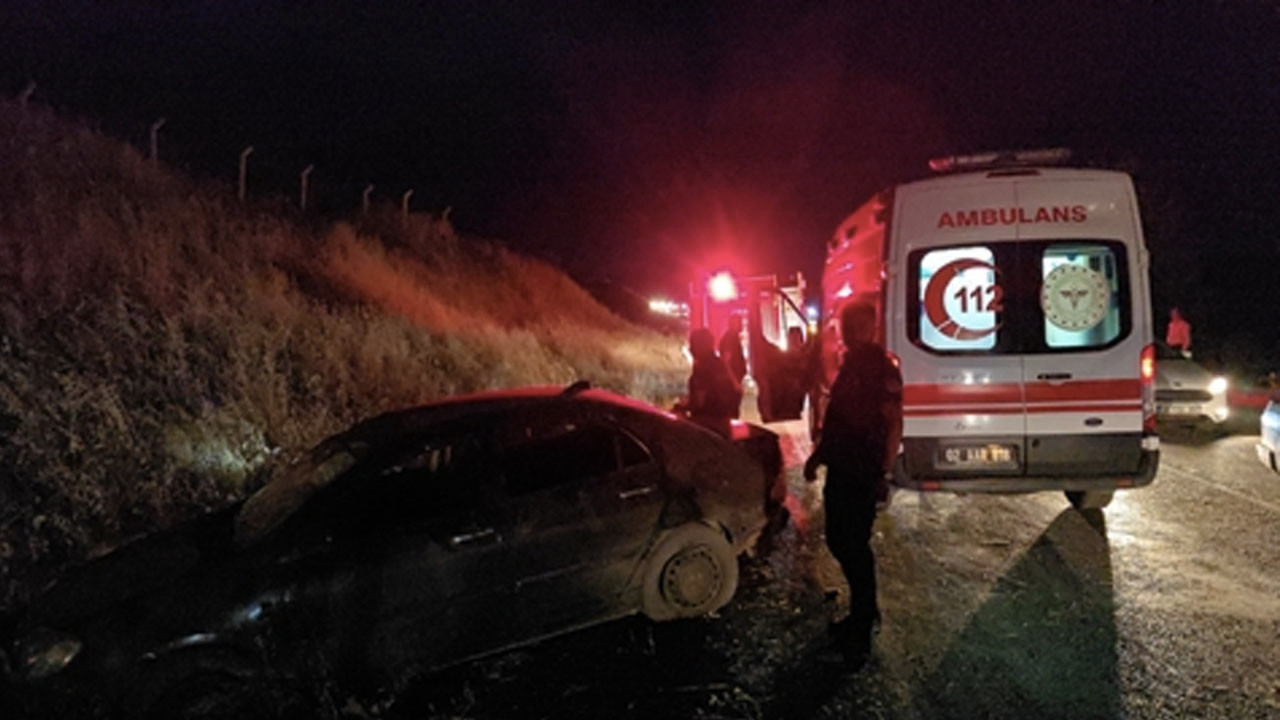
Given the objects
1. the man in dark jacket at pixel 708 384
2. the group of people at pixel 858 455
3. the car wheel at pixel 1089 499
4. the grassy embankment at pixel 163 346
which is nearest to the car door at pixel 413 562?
the group of people at pixel 858 455

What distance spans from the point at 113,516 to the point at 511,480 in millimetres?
3469

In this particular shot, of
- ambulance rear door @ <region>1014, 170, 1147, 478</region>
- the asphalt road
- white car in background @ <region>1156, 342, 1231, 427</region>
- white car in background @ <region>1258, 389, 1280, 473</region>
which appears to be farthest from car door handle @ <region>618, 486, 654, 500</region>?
white car in background @ <region>1156, 342, 1231, 427</region>

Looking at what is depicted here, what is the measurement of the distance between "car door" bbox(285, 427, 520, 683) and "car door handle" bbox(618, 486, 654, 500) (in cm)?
66

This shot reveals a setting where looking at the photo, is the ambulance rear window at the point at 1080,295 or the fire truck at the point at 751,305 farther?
the fire truck at the point at 751,305

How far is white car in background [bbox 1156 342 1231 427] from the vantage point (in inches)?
434

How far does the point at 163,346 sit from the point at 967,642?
6981mm

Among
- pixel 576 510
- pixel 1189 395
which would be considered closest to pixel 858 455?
pixel 576 510

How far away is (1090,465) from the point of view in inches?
234

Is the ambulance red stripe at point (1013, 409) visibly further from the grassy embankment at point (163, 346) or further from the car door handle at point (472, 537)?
the grassy embankment at point (163, 346)

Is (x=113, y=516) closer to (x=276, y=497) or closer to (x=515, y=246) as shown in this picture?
(x=276, y=497)

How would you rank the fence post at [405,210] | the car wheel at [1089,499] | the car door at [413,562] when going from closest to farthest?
the car door at [413,562] → the car wheel at [1089,499] → the fence post at [405,210]

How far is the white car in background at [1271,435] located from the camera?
7.68 meters

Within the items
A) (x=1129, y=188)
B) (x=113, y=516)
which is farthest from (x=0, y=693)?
(x=1129, y=188)

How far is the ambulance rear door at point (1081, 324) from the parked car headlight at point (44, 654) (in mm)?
5744
